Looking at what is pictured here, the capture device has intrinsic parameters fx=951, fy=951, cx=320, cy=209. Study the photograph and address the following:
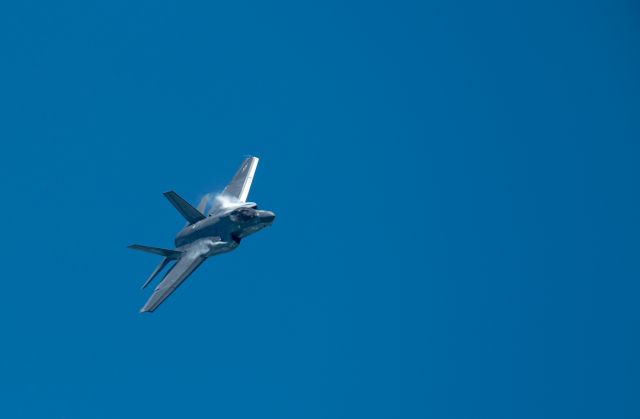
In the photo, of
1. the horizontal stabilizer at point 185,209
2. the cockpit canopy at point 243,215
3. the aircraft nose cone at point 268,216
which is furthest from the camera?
the horizontal stabilizer at point 185,209

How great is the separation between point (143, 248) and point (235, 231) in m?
9.30

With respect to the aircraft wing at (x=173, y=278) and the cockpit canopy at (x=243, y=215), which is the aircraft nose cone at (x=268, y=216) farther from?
the aircraft wing at (x=173, y=278)

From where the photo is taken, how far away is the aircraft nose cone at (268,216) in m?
94.2

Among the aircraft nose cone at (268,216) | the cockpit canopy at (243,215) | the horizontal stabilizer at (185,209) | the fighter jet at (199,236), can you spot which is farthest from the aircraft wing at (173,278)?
the aircraft nose cone at (268,216)

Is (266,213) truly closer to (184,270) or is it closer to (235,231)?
(235,231)

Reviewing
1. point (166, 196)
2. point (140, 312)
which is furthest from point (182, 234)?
point (140, 312)

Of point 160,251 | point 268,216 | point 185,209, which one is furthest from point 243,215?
point 160,251

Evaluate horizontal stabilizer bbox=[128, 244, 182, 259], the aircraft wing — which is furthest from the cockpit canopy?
horizontal stabilizer bbox=[128, 244, 182, 259]

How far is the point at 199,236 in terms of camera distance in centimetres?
9681

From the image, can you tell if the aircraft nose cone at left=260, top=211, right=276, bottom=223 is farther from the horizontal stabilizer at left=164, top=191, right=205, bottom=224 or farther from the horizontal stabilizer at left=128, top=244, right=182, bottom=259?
the horizontal stabilizer at left=128, top=244, right=182, bottom=259

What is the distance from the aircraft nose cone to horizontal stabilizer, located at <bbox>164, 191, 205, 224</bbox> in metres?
7.75

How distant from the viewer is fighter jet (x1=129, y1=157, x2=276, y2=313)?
9425cm

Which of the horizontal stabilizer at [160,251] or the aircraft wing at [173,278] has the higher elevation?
the horizontal stabilizer at [160,251]

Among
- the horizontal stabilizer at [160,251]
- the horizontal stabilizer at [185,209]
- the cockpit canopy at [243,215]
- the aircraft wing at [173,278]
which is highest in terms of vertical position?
the horizontal stabilizer at [185,209]
